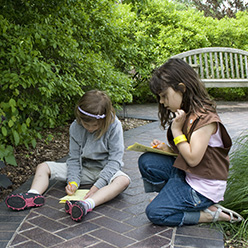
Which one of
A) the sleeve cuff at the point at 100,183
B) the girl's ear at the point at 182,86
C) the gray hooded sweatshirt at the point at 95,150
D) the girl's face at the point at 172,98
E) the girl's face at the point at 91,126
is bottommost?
the sleeve cuff at the point at 100,183

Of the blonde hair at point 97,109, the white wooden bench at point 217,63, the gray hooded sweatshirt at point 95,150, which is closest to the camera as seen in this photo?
the blonde hair at point 97,109

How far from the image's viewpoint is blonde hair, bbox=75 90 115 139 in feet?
10.4

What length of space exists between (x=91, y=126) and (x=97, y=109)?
0.60 feet

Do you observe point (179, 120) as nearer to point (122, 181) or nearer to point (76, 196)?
point (122, 181)

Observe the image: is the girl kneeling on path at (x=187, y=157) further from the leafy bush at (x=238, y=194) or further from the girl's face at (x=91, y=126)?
the girl's face at (x=91, y=126)

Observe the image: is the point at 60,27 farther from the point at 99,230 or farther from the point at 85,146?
the point at 99,230

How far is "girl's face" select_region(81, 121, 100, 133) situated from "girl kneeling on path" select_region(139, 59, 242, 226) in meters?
0.75

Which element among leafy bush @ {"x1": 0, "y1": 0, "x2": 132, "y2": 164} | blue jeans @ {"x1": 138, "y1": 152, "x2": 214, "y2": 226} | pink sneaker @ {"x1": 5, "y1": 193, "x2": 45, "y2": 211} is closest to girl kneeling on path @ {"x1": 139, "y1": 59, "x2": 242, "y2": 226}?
blue jeans @ {"x1": 138, "y1": 152, "x2": 214, "y2": 226}

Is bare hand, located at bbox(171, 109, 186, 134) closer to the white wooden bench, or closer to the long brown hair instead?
the long brown hair

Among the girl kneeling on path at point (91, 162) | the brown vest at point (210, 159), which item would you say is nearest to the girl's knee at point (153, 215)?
the brown vest at point (210, 159)

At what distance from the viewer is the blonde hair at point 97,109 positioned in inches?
125

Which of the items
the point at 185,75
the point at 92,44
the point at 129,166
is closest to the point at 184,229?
the point at 185,75

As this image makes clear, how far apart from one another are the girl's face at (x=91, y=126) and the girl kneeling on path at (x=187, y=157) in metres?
0.75

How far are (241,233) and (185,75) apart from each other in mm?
1183
